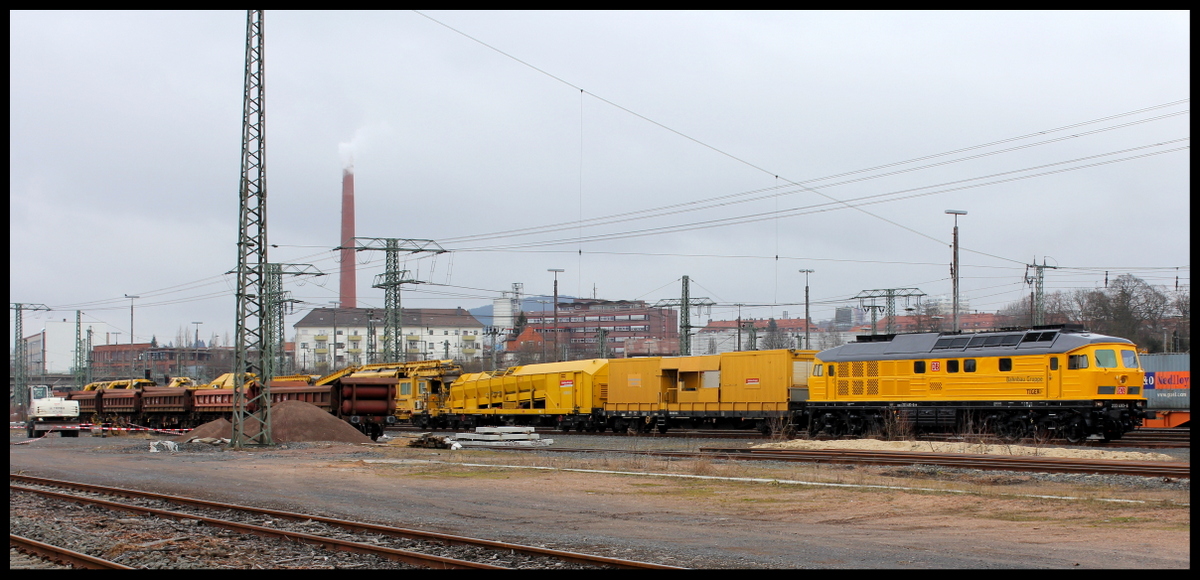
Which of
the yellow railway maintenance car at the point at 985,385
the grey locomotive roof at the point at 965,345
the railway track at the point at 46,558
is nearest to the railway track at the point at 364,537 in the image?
the railway track at the point at 46,558

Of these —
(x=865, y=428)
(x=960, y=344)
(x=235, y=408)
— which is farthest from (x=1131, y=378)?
(x=235, y=408)

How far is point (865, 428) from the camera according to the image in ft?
107

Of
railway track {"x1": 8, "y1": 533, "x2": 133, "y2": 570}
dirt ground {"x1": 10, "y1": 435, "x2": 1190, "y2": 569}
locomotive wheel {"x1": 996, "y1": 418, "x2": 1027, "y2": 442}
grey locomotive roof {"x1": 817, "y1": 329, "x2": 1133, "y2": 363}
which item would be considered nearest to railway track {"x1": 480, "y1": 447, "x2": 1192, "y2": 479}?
dirt ground {"x1": 10, "y1": 435, "x2": 1190, "y2": 569}

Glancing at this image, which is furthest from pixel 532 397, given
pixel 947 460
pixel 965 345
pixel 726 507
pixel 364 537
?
pixel 364 537

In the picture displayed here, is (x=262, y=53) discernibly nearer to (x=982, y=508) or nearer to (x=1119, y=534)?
(x=982, y=508)

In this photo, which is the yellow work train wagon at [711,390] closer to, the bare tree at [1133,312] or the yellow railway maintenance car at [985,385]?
the yellow railway maintenance car at [985,385]

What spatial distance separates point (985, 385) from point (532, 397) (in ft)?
64.5

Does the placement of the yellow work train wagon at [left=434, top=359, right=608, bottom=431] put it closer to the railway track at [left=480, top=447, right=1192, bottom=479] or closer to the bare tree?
the railway track at [left=480, top=447, right=1192, bottom=479]

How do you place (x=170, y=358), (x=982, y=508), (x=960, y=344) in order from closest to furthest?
(x=982, y=508), (x=960, y=344), (x=170, y=358)

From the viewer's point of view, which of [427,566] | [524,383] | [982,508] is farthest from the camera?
[524,383]

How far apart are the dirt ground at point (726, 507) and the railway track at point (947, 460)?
4.44 feet

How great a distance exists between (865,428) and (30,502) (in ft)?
77.9

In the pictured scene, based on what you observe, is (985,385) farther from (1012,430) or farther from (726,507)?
(726,507)

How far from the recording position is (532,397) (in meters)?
42.9
